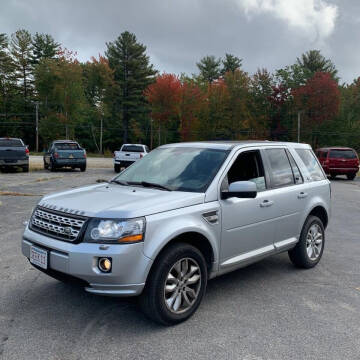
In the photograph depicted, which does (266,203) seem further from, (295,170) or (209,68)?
(209,68)

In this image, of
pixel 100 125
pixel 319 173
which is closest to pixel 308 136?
pixel 100 125

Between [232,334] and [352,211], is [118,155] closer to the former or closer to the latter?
[352,211]

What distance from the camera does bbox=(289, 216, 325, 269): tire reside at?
546 centimetres

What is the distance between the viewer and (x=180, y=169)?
4586 millimetres

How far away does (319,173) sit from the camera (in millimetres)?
6035

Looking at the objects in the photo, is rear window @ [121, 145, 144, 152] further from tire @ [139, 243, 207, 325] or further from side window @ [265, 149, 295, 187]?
tire @ [139, 243, 207, 325]

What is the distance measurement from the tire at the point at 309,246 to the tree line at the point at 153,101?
1922 inches

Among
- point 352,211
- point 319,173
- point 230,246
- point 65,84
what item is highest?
point 65,84

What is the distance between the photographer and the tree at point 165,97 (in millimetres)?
57281

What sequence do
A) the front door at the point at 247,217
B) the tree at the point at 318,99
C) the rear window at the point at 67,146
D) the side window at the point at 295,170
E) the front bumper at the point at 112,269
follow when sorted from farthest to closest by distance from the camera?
1. the tree at the point at 318,99
2. the rear window at the point at 67,146
3. the side window at the point at 295,170
4. the front door at the point at 247,217
5. the front bumper at the point at 112,269

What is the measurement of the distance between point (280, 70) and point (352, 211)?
181 feet

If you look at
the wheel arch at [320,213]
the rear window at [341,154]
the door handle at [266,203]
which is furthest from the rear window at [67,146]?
the door handle at [266,203]

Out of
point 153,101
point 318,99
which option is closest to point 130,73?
point 153,101

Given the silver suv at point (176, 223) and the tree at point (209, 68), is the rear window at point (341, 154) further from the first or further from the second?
the tree at point (209, 68)
